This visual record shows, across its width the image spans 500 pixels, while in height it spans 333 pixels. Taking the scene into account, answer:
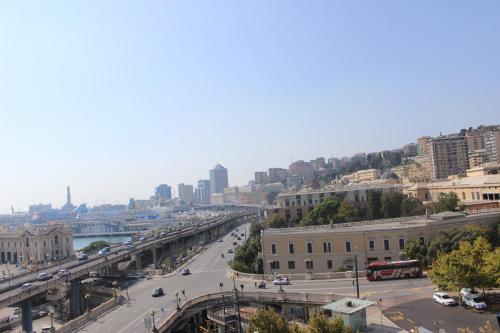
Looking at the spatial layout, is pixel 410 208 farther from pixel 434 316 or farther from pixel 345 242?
pixel 434 316

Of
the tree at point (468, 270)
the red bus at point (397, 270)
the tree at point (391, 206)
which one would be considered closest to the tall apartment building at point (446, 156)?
the tree at point (391, 206)

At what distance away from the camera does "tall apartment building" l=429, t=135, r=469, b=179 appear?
14662cm

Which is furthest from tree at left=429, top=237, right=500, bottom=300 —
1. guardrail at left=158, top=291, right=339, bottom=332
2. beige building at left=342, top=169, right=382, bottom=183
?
beige building at left=342, top=169, right=382, bottom=183

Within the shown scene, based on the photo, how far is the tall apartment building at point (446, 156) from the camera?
14662 centimetres

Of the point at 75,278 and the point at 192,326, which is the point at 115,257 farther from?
the point at 192,326

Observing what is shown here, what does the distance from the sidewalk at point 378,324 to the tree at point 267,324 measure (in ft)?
23.3

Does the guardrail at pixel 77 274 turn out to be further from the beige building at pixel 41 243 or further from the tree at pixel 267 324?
the tree at pixel 267 324

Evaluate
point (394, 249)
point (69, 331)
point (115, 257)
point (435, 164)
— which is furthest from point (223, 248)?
point (435, 164)

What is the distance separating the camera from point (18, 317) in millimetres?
53312

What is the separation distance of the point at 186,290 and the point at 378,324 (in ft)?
68.2

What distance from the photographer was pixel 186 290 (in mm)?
42969

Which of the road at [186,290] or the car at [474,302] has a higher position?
the car at [474,302]

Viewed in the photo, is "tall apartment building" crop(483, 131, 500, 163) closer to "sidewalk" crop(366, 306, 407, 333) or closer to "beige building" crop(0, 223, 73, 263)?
"beige building" crop(0, 223, 73, 263)

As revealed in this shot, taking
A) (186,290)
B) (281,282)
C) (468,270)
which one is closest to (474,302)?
(468,270)
